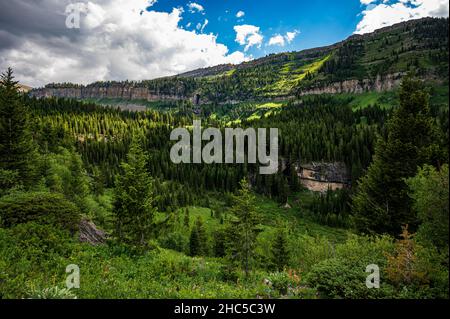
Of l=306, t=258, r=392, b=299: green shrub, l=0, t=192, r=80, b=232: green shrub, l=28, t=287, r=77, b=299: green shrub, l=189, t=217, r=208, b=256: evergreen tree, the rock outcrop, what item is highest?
l=0, t=192, r=80, b=232: green shrub

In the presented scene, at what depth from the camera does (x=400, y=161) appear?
23641mm

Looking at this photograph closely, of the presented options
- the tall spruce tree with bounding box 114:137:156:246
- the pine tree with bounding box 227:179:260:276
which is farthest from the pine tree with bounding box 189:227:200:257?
the tall spruce tree with bounding box 114:137:156:246

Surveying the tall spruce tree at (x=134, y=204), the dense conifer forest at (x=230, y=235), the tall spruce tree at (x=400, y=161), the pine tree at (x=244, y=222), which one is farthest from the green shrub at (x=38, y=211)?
the tall spruce tree at (x=400, y=161)

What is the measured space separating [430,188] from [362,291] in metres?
5.17

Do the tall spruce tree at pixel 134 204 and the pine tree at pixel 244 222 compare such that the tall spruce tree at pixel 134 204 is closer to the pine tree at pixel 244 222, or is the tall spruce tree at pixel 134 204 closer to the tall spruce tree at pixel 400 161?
the pine tree at pixel 244 222

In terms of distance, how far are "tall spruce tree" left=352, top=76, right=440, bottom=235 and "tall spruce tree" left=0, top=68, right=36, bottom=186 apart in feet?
113

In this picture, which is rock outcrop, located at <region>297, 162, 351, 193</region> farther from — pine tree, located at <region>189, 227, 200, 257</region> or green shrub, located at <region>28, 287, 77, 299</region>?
green shrub, located at <region>28, 287, 77, 299</region>

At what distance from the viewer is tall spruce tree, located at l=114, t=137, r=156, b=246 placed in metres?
23.1

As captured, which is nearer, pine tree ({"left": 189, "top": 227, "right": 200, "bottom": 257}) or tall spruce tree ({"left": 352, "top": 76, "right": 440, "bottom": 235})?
tall spruce tree ({"left": 352, "top": 76, "right": 440, "bottom": 235})

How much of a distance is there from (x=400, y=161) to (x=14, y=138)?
125ft

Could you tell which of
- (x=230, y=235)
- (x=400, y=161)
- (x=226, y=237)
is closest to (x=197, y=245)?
(x=226, y=237)

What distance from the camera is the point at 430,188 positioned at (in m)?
11.6

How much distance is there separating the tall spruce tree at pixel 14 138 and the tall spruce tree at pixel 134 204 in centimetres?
1243
